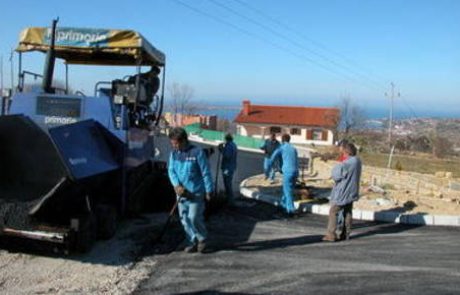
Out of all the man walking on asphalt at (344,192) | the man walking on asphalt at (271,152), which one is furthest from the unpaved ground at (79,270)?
the man walking on asphalt at (271,152)

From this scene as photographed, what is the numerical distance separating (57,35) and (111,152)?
2.63 meters

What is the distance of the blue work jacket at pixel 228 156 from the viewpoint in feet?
46.7

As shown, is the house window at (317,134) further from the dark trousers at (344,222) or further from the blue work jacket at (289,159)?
the dark trousers at (344,222)

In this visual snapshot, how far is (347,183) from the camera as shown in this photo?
10156 millimetres

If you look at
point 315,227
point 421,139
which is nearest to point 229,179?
point 315,227

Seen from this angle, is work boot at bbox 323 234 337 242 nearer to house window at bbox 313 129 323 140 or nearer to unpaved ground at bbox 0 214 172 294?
unpaved ground at bbox 0 214 172 294

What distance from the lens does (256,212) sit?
1297 cm

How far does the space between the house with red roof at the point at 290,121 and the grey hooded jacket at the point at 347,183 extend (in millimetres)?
68361

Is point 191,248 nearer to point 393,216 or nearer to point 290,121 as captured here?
point 393,216

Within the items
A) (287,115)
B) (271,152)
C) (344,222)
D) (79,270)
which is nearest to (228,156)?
(344,222)

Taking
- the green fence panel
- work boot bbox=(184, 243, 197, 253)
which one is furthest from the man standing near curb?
the green fence panel

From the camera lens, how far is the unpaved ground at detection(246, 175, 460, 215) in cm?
1355

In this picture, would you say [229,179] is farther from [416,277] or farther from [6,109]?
[416,277]

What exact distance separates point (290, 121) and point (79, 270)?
255 feet
